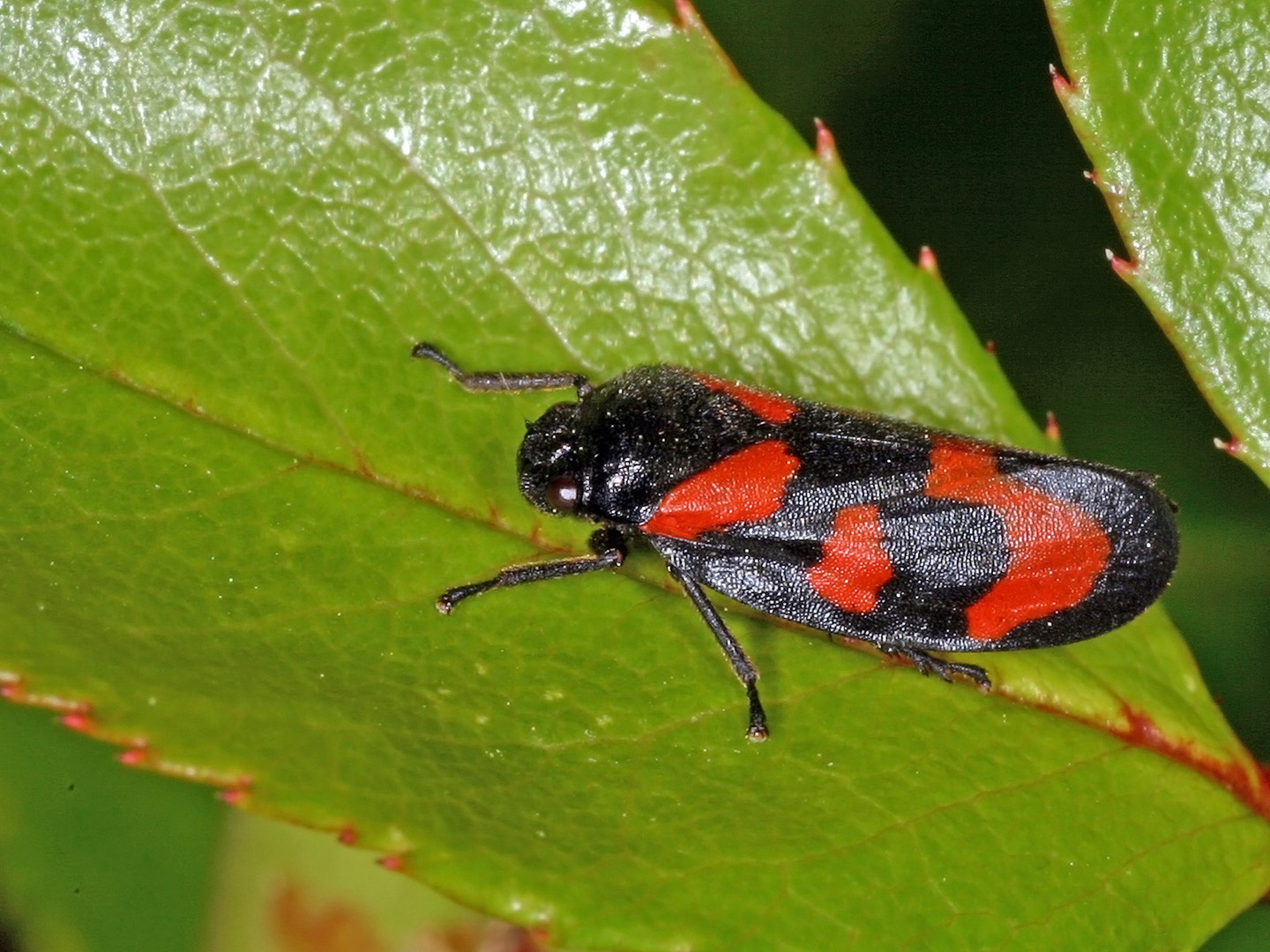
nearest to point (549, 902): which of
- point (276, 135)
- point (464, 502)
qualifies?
point (464, 502)

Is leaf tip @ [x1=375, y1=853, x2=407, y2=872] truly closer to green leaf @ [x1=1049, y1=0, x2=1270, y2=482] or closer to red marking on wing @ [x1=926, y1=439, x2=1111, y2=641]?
red marking on wing @ [x1=926, y1=439, x2=1111, y2=641]

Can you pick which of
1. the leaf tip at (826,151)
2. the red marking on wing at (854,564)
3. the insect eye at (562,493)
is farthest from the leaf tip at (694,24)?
the red marking on wing at (854,564)

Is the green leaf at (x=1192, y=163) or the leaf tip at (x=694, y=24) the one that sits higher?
the leaf tip at (x=694, y=24)

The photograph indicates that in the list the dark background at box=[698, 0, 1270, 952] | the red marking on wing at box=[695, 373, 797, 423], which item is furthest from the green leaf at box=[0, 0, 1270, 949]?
the dark background at box=[698, 0, 1270, 952]

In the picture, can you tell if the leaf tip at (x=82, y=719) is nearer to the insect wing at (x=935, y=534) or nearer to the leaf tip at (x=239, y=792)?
the leaf tip at (x=239, y=792)

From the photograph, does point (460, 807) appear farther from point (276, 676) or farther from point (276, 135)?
point (276, 135)

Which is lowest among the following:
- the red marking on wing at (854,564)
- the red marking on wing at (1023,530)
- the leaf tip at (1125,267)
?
the red marking on wing at (1023,530)

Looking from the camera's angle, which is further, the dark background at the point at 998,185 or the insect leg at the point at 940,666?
the dark background at the point at 998,185

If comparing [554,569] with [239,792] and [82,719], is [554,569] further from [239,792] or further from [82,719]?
[82,719]
